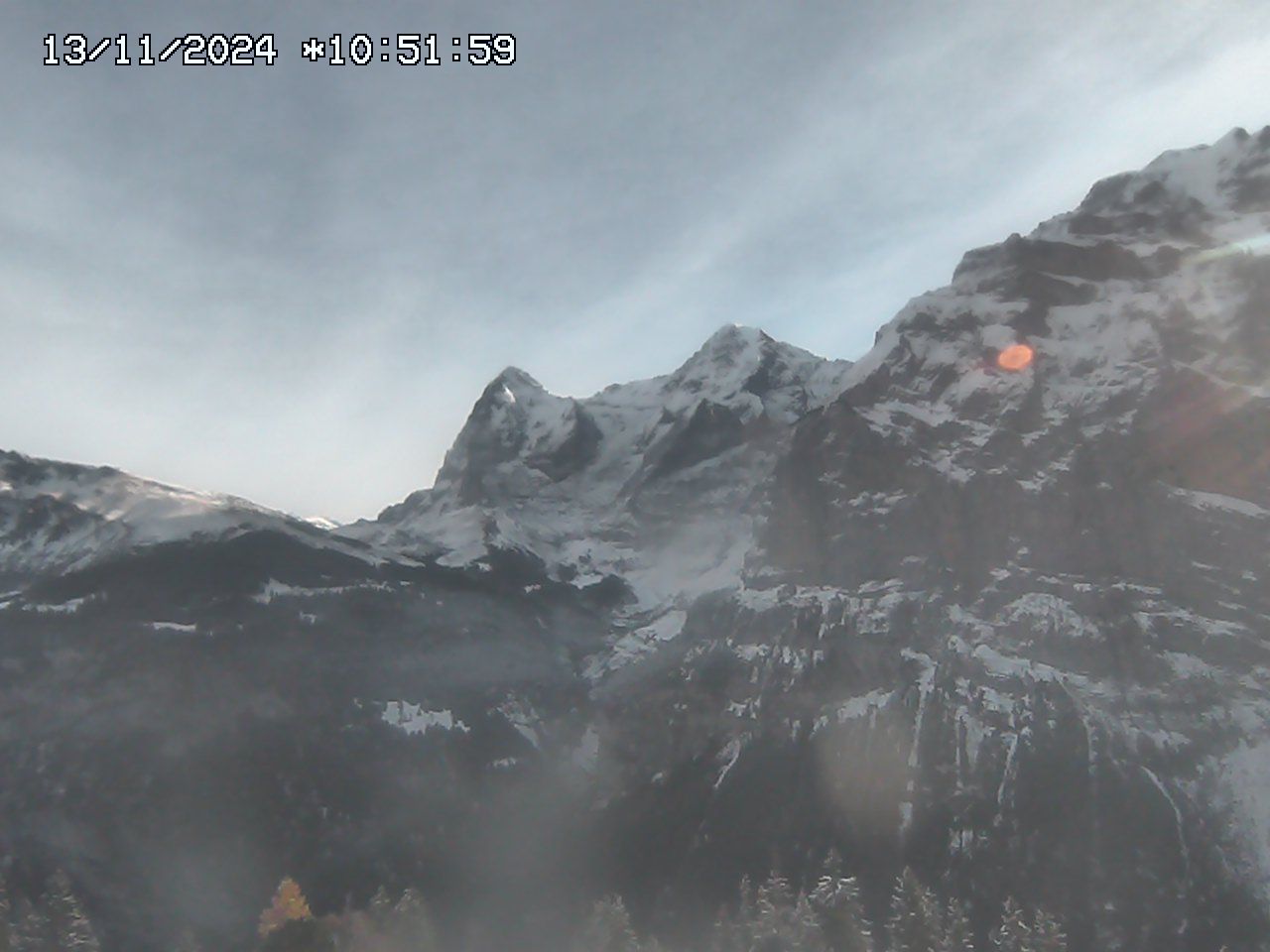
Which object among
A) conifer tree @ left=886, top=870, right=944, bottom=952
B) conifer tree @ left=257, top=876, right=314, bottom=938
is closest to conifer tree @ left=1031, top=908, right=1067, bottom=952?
conifer tree @ left=886, top=870, right=944, bottom=952

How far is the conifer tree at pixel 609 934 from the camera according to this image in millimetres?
142375

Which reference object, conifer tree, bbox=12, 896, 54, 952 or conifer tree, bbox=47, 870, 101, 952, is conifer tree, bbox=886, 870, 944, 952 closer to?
conifer tree, bbox=47, 870, 101, 952

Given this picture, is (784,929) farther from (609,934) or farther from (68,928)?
(68,928)

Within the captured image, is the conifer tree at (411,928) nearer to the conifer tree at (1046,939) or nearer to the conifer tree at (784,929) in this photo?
the conifer tree at (784,929)

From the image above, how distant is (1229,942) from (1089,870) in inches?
832

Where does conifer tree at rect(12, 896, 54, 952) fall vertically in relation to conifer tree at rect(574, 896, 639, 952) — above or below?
above

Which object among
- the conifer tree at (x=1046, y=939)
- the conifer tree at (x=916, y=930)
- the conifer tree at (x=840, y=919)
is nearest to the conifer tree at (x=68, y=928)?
the conifer tree at (x=840, y=919)

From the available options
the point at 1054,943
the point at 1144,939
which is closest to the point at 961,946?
the point at 1054,943

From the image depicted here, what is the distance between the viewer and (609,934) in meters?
146

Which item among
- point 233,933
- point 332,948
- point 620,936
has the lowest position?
point 233,933

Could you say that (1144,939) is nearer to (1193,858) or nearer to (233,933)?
(1193,858)

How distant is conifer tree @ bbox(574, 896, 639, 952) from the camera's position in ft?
467

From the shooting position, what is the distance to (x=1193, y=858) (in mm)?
196875

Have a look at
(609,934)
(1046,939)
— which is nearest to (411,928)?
(609,934)
